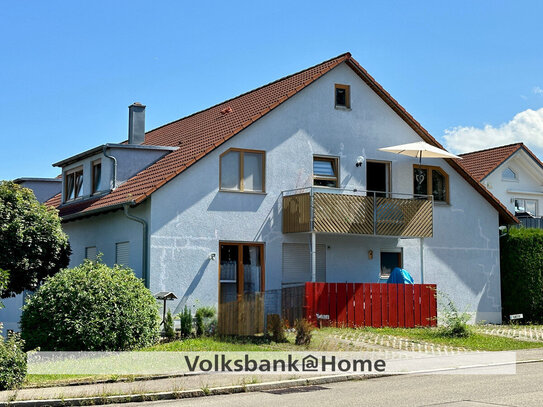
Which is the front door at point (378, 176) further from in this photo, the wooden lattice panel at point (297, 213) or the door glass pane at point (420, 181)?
the wooden lattice panel at point (297, 213)

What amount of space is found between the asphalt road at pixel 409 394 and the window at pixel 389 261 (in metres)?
11.0

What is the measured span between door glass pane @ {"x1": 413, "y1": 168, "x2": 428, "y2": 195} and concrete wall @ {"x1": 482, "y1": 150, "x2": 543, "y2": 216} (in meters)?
12.4

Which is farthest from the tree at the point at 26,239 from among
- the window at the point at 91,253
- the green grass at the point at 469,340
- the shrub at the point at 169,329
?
the green grass at the point at 469,340

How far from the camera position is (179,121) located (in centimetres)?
3188

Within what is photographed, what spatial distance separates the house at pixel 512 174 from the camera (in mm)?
38062

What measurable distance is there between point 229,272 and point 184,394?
10.2 m

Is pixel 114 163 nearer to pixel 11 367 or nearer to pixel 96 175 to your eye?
pixel 96 175

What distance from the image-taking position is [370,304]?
2245 centimetres

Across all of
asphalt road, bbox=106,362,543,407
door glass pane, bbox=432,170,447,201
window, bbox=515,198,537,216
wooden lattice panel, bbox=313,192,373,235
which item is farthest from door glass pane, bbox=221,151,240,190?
window, bbox=515,198,537,216

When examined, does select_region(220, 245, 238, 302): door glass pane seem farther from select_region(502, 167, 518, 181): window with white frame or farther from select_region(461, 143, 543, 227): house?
select_region(502, 167, 518, 181): window with white frame

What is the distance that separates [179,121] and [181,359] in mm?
17256

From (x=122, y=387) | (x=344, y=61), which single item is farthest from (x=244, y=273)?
(x=122, y=387)

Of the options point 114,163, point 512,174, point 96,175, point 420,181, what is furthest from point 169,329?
point 512,174

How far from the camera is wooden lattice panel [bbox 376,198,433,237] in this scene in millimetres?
23719
